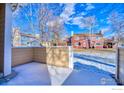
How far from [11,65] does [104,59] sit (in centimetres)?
169

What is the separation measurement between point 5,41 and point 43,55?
0.76 m

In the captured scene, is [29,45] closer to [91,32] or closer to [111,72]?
[91,32]

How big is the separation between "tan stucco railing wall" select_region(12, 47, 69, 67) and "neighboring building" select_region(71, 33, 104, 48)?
35 centimetres

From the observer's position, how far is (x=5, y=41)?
2729 millimetres

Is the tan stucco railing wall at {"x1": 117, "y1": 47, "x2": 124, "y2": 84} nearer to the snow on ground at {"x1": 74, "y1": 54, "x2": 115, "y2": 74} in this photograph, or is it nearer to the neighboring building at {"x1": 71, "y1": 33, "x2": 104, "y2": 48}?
the snow on ground at {"x1": 74, "y1": 54, "x2": 115, "y2": 74}

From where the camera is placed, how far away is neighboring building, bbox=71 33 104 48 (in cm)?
224

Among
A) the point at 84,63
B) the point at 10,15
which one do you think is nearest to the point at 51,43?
the point at 84,63

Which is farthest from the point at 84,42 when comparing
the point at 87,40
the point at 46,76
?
the point at 46,76

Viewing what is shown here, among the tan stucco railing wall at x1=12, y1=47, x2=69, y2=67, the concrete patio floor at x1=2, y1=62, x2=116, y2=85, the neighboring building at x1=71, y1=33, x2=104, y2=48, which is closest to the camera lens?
the concrete patio floor at x1=2, y1=62, x2=116, y2=85

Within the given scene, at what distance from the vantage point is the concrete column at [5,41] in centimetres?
267

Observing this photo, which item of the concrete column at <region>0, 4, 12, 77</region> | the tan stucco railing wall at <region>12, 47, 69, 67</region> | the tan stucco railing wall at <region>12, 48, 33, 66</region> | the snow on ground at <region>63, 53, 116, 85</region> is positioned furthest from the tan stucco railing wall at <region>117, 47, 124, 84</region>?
the concrete column at <region>0, 4, 12, 77</region>

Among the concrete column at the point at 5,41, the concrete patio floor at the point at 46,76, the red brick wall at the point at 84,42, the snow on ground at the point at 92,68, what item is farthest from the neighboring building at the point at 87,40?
the concrete column at the point at 5,41

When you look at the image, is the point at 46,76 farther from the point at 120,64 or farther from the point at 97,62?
the point at 120,64

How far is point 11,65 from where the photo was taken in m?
2.73
